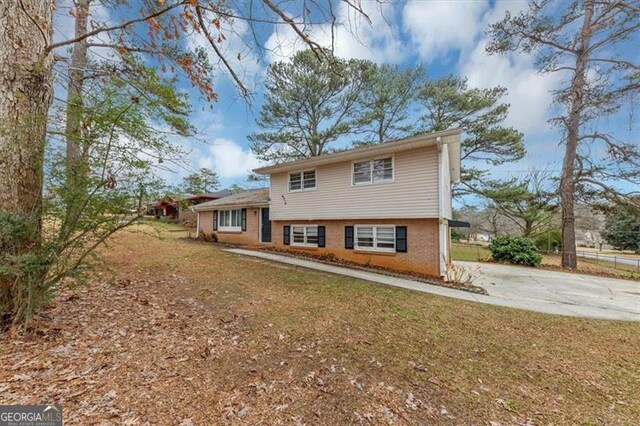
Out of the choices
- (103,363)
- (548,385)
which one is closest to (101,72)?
(103,363)

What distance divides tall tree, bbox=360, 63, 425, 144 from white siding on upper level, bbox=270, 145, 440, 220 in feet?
30.1

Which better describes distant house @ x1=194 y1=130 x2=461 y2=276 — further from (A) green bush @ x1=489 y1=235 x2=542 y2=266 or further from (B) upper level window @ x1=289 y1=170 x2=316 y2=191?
(A) green bush @ x1=489 y1=235 x2=542 y2=266

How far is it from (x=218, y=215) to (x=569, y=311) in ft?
57.2

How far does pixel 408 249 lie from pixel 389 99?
12783 mm

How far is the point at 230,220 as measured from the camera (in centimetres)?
1742

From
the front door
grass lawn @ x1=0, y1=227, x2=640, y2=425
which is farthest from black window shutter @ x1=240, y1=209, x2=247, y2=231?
grass lawn @ x1=0, y1=227, x2=640, y2=425

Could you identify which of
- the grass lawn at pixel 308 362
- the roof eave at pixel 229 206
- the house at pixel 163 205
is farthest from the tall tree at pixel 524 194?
the house at pixel 163 205

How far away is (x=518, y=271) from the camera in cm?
1226

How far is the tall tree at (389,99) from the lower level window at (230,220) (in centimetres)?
1065

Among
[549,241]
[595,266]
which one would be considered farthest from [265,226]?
[549,241]

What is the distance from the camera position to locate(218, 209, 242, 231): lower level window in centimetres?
1691

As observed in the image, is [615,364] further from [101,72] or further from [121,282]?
[101,72]

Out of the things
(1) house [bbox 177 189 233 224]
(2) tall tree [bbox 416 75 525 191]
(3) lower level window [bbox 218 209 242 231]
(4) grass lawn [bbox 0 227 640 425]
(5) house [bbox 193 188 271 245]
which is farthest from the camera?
(2) tall tree [bbox 416 75 525 191]

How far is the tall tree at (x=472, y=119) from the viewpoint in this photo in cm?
1727
